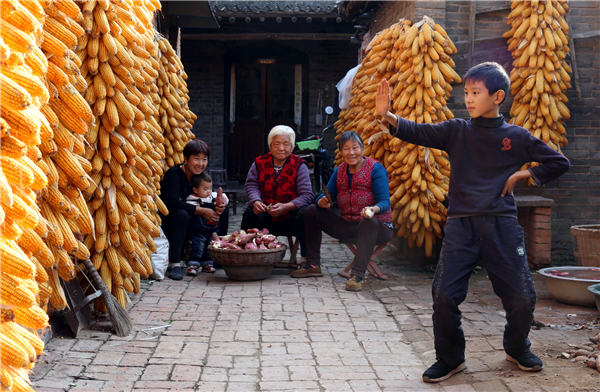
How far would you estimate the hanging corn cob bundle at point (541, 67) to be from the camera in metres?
7.25

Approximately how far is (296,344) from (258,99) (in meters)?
10.9

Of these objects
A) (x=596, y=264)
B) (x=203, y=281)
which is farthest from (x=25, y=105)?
(x=596, y=264)

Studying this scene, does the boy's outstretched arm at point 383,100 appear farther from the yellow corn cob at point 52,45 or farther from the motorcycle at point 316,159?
the motorcycle at point 316,159

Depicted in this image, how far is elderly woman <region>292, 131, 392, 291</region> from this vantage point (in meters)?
6.57

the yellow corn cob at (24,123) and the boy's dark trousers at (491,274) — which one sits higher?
the yellow corn cob at (24,123)

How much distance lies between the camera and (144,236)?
559 centimetres

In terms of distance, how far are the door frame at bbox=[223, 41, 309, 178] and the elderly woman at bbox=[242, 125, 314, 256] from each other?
766 cm

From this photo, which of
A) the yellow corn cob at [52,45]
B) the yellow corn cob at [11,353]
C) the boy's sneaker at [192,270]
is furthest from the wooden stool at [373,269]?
the yellow corn cob at [11,353]

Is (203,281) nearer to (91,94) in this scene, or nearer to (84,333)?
(84,333)

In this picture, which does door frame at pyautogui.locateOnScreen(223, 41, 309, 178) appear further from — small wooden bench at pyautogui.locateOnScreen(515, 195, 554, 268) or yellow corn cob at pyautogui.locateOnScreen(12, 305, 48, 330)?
yellow corn cob at pyautogui.locateOnScreen(12, 305, 48, 330)

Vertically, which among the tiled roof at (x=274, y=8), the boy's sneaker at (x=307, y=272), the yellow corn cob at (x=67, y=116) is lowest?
the boy's sneaker at (x=307, y=272)

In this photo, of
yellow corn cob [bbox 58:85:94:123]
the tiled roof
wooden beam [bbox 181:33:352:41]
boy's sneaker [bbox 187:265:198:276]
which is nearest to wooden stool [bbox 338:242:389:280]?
boy's sneaker [bbox 187:265:198:276]

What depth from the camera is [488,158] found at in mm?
3961

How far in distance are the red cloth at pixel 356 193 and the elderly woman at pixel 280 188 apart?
1.28ft
